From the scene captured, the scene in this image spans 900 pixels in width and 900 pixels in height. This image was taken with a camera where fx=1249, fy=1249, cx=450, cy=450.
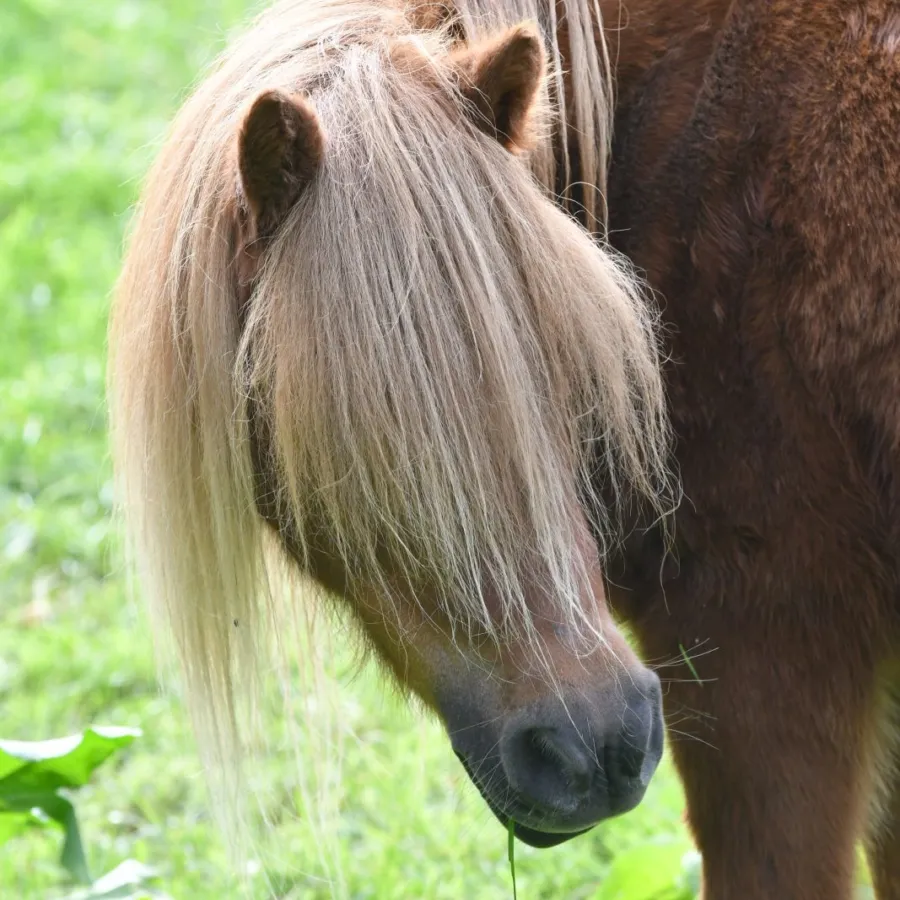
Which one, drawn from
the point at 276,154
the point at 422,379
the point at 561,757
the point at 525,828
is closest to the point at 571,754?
the point at 561,757

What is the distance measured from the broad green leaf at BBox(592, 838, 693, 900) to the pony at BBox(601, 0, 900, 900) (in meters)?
0.52

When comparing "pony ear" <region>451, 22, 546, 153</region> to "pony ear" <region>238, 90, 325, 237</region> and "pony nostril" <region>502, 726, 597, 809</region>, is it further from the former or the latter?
"pony nostril" <region>502, 726, 597, 809</region>

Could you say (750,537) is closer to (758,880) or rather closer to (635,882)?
(758,880)

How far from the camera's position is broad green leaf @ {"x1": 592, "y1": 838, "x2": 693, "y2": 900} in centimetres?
218

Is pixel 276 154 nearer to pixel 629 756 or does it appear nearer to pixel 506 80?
pixel 506 80

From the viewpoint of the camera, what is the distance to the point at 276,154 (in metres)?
1.39

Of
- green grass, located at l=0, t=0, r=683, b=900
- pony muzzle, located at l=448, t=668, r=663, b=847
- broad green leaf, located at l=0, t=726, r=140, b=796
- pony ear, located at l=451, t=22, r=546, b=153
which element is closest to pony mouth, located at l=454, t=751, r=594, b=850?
pony muzzle, located at l=448, t=668, r=663, b=847

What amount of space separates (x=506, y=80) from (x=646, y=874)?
143cm

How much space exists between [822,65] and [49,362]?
10.9 ft

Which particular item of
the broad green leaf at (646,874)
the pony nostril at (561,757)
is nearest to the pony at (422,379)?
the pony nostril at (561,757)

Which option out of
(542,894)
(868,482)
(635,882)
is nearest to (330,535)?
(868,482)

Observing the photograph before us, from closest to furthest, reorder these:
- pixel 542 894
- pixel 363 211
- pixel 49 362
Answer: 1. pixel 363 211
2. pixel 542 894
3. pixel 49 362

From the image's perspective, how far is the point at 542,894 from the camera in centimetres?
255

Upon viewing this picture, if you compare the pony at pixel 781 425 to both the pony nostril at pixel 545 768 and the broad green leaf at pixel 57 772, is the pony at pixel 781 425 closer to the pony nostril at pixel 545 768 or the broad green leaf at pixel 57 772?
the pony nostril at pixel 545 768
